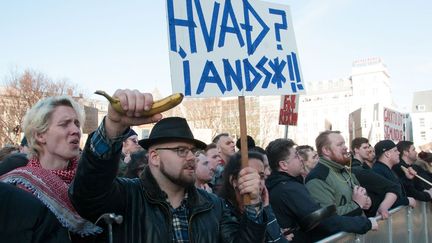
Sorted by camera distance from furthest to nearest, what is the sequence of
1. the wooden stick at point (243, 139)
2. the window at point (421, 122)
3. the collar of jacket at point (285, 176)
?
the window at point (421, 122) < the collar of jacket at point (285, 176) < the wooden stick at point (243, 139)

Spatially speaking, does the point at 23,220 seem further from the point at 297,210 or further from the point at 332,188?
the point at 332,188

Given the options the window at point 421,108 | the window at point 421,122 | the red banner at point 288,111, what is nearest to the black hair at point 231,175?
the red banner at point 288,111

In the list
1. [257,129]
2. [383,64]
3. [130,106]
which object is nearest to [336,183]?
[130,106]

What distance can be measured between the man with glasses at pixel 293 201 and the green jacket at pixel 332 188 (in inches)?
10.7

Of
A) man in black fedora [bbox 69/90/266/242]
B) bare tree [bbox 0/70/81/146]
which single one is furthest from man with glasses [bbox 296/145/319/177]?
bare tree [bbox 0/70/81/146]

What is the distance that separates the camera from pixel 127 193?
247 centimetres

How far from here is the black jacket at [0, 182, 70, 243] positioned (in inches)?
65.8

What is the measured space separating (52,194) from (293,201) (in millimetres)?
2300

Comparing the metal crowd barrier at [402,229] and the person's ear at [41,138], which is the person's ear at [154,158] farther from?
the metal crowd barrier at [402,229]

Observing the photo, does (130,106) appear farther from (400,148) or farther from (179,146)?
(400,148)

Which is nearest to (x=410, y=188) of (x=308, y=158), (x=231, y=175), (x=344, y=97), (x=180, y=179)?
(x=308, y=158)

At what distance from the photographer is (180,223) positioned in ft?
8.30

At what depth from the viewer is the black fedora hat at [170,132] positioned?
2650mm

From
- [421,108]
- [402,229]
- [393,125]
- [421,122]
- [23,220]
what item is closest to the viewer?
[23,220]
